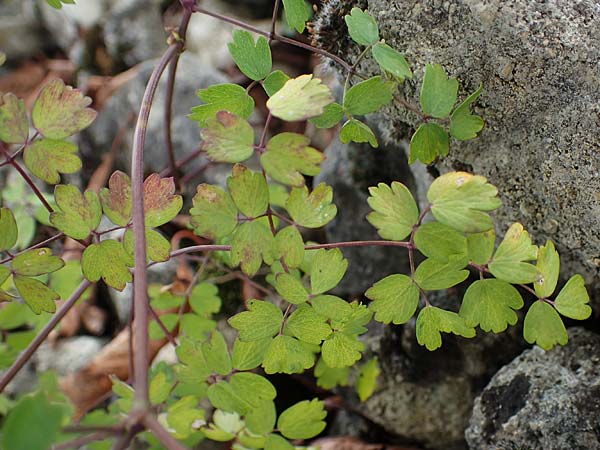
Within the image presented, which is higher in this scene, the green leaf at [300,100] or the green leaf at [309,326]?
the green leaf at [300,100]

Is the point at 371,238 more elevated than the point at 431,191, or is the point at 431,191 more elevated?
the point at 431,191

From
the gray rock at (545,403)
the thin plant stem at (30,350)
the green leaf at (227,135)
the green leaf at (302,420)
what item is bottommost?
the green leaf at (302,420)

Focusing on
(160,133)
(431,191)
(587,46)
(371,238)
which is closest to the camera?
(431,191)

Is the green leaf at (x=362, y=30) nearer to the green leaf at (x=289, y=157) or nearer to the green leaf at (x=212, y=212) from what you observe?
the green leaf at (x=289, y=157)

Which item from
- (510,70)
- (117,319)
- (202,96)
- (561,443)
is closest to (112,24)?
(117,319)

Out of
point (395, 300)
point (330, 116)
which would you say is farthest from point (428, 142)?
point (395, 300)

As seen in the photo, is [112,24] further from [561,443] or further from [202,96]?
[561,443]

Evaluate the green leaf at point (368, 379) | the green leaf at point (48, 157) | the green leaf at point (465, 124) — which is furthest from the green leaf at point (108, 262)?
the green leaf at point (368, 379)
